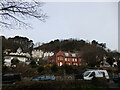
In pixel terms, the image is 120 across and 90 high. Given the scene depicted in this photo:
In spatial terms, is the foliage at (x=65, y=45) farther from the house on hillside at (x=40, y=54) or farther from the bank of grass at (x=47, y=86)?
the bank of grass at (x=47, y=86)

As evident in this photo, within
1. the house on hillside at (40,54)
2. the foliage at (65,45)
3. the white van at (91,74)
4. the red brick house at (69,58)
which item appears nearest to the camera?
the white van at (91,74)

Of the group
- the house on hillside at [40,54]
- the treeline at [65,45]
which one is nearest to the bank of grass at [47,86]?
the treeline at [65,45]

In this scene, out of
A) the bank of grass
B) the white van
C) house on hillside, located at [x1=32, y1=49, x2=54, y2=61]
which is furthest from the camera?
house on hillside, located at [x1=32, y1=49, x2=54, y2=61]

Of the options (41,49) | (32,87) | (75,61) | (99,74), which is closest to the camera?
(32,87)

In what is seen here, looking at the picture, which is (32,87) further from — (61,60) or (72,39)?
(72,39)

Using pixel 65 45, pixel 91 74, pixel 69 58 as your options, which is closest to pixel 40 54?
pixel 65 45

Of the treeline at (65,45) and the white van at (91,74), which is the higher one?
the treeline at (65,45)

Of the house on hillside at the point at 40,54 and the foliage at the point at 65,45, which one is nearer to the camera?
the foliage at the point at 65,45

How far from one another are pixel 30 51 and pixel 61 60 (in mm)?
26471

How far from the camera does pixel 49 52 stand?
362ft

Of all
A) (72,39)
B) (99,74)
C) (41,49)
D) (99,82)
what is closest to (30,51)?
(41,49)

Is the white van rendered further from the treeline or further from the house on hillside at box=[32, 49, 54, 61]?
the house on hillside at box=[32, 49, 54, 61]

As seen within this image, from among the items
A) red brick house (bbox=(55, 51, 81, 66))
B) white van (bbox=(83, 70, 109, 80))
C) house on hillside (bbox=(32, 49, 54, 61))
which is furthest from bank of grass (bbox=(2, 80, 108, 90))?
house on hillside (bbox=(32, 49, 54, 61))

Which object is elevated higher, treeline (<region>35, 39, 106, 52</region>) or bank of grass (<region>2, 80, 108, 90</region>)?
treeline (<region>35, 39, 106, 52</region>)
